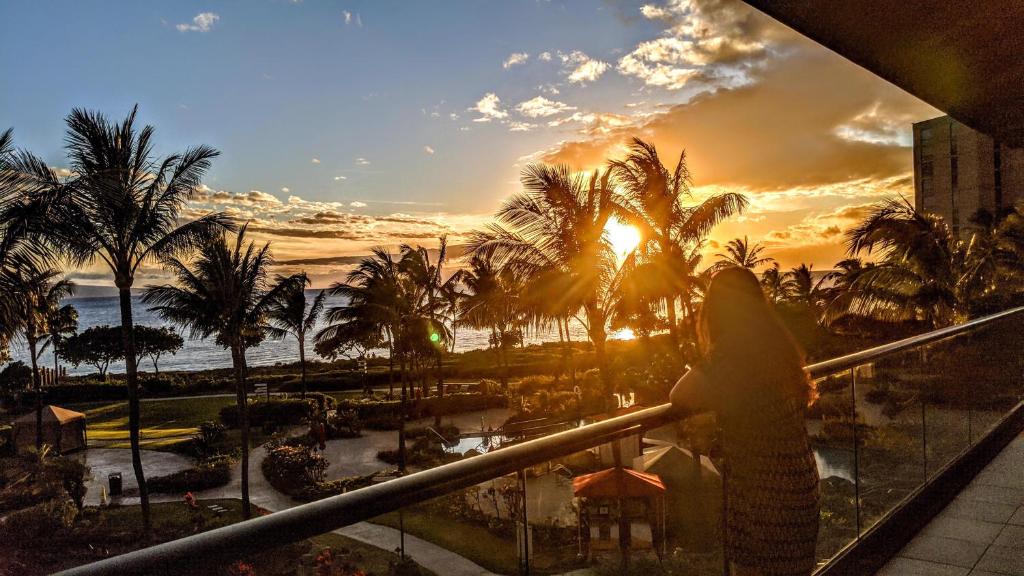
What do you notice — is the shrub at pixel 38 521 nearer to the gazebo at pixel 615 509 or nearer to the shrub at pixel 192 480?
the shrub at pixel 192 480

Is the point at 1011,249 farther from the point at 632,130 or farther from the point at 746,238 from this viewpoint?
the point at 746,238

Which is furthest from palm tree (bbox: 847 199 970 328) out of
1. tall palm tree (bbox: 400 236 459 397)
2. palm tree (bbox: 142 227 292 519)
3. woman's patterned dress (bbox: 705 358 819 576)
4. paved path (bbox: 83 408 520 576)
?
tall palm tree (bbox: 400 236 459 397)

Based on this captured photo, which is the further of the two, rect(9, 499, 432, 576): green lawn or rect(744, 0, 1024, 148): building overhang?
rect(9, 499, 432, 576): green lawn

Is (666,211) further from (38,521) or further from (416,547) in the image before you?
(416,547)

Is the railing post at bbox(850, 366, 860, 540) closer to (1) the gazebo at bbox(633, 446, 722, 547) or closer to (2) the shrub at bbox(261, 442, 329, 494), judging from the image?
(1) the gazebo at bbox(633, 446, 722, 547)

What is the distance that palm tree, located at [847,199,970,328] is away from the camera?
51.7ft

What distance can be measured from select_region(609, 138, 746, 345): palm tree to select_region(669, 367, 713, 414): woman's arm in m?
16.9

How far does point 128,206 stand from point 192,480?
912 cm

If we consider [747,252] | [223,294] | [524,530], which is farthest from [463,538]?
[747,252]

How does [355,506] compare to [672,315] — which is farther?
[672,315]

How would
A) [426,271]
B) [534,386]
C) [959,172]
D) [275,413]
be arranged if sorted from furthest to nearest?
[959,172]
[534,386]
[426,271]
[275,413]

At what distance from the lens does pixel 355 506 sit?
53.2 inches

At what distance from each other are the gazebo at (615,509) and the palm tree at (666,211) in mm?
16881

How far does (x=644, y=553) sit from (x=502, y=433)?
15738 millimetres
